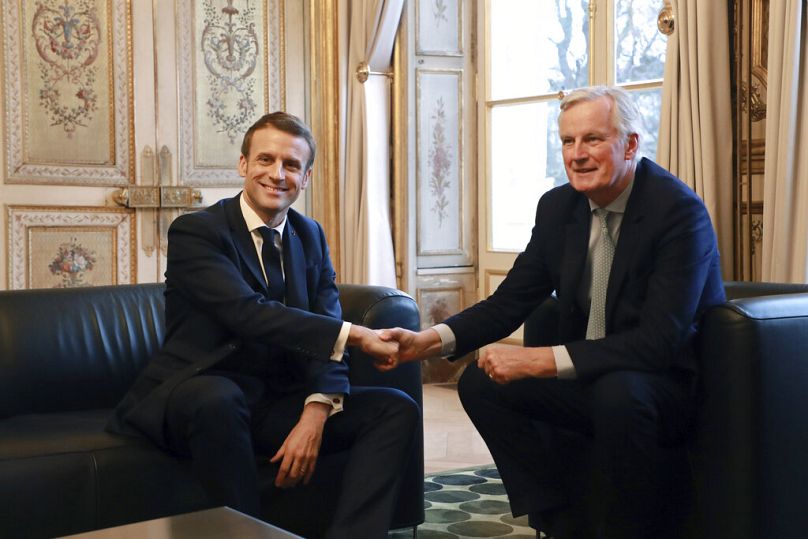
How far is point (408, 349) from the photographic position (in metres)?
2.57

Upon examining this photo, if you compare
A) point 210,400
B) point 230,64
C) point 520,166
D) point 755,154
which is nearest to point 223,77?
point 230,64

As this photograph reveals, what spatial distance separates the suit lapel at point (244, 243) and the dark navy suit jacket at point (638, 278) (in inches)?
21.3

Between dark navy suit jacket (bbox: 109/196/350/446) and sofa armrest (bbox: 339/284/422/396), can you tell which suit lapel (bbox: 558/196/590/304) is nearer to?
sofa armrest (bbox: 339/284/422/396)

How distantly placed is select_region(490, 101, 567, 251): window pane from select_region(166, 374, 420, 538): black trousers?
2.83 metres

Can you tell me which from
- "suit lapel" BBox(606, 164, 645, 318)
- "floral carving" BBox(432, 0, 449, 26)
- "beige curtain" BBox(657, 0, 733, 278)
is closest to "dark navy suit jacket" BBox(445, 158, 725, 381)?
"suit lapel" BBox(606, 164, 645, 318)

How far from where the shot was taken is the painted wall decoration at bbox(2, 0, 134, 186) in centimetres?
471

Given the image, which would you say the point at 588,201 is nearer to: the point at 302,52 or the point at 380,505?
the point at 380,505

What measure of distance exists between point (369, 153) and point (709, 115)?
2134mm

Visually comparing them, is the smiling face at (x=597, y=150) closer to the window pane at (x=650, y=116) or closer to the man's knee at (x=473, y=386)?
the man's knee at (x=473, y=386)

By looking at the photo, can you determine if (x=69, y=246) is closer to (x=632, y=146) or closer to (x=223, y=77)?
(x=223, y=77)

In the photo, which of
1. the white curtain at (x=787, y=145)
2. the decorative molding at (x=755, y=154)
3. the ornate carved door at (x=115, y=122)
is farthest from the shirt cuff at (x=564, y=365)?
the ornate carved door at (x=115, y=122)

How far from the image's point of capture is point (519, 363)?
2385 mm

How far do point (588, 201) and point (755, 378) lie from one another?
68 cm

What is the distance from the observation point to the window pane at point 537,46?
4.83 metres
